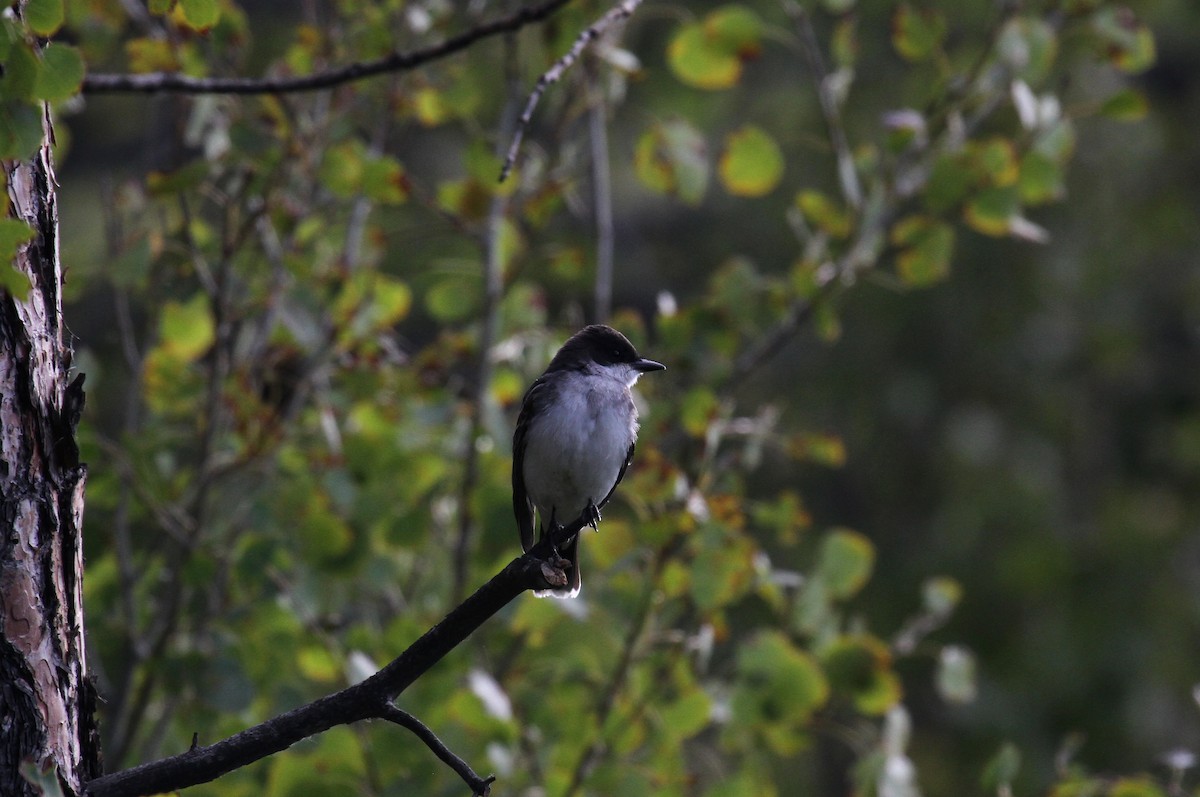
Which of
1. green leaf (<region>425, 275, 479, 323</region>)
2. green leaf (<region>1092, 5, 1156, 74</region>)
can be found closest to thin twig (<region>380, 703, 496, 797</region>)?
green leaf (<region>425, 275, 479, 323</region>)

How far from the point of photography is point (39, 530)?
2.33 m

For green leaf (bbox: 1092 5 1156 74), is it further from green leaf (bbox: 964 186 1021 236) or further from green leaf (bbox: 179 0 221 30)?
green leaf (bbox: 179 0 221 30)

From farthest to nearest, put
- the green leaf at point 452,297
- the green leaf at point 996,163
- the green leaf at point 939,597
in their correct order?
the green leaf at point 452,297 → the green leaf at point 939,597 → the green leaf at point 996,163

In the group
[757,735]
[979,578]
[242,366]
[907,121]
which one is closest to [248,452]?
[242,366]

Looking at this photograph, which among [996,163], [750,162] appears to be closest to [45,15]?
[750,162]

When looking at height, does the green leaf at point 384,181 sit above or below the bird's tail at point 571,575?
above

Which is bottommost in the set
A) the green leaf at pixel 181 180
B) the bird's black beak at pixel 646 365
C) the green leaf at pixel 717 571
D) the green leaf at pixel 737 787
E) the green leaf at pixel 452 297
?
the green leaf at pixel 737 787

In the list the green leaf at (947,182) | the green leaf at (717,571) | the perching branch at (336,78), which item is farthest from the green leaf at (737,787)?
the perching branch at (336,78)

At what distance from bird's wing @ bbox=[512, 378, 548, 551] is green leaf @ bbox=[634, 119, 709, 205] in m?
0.79

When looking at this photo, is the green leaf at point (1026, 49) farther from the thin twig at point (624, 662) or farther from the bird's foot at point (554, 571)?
the bird's foot at point (554, 571)

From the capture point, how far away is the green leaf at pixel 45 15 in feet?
6.36

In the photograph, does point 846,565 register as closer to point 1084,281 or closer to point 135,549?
point 135,549

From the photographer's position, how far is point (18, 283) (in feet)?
5.74

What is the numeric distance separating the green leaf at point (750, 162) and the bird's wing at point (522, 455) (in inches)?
38.0
